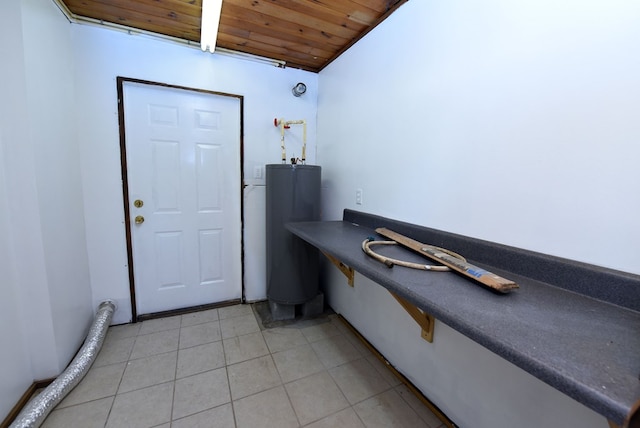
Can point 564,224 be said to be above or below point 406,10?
below

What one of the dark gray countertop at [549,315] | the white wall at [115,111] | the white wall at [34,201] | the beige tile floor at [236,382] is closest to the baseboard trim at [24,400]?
the white wall at [34,201]

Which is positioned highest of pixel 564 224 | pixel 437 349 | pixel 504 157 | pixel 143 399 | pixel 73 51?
pixel 73 51

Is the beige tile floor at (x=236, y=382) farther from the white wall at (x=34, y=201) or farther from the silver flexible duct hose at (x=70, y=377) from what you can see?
the white wall at (x=34, y=201)

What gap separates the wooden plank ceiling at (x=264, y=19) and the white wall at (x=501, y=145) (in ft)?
0.62

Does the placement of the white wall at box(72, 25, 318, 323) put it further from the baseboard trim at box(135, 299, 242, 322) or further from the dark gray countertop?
the dark gray countertop

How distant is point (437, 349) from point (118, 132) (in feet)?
8.62

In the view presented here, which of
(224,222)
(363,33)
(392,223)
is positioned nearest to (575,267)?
(392,223)

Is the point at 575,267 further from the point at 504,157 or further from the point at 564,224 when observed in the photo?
the point at 504,157

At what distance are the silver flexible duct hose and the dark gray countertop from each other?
1.66 meters

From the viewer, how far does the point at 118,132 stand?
6.59 feet

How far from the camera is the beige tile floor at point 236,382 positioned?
137 cm

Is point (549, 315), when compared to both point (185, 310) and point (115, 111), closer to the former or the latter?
point (185, 310)

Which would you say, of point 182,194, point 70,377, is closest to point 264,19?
point 182,194

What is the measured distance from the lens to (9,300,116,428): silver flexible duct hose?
1.26 meters
